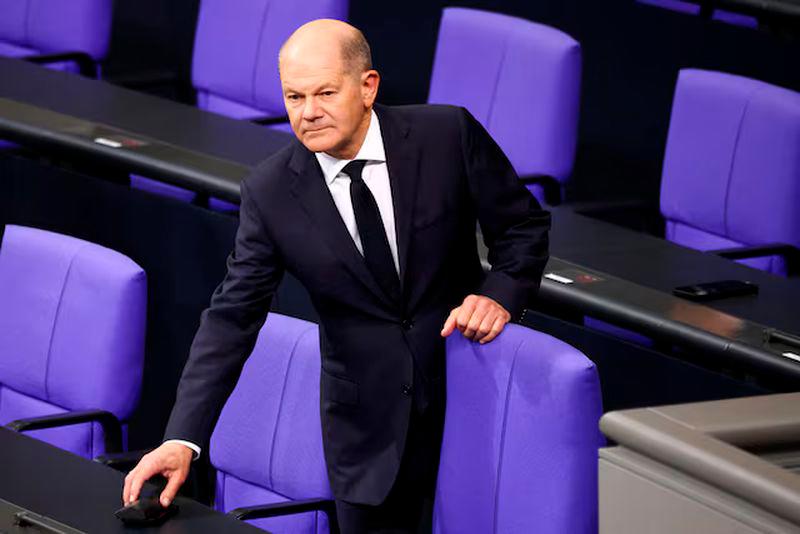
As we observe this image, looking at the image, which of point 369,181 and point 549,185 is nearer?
point 369,181

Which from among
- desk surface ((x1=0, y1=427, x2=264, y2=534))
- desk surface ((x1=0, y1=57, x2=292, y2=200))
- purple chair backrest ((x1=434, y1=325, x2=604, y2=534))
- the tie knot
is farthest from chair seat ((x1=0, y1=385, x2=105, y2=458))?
the tie knot

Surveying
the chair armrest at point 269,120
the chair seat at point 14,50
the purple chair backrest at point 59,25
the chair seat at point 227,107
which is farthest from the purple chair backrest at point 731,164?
the chair seat at point 14,50

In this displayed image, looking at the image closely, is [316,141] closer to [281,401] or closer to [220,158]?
[281,401]

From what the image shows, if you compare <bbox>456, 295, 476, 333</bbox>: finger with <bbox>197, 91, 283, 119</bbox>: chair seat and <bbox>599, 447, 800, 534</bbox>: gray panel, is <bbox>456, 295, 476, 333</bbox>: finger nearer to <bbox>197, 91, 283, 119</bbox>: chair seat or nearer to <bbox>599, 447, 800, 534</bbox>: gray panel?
<bbox>599, 447, 800, 534</bbox>: gray panel

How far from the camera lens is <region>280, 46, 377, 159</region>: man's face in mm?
2232

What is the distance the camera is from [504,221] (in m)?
2.43

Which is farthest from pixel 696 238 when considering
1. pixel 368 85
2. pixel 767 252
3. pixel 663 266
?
pixel 368 85

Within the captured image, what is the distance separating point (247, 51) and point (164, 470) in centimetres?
252

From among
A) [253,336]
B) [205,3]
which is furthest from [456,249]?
[205,3]

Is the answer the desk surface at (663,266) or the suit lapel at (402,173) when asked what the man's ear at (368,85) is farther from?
the desk surface at (663,266)

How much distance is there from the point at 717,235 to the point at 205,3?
174 cm

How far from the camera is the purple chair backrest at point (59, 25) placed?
16.7 feet

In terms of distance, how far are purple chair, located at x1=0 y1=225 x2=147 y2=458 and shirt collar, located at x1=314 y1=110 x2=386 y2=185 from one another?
0.80 meters

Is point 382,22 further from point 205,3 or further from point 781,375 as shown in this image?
point 781,375
